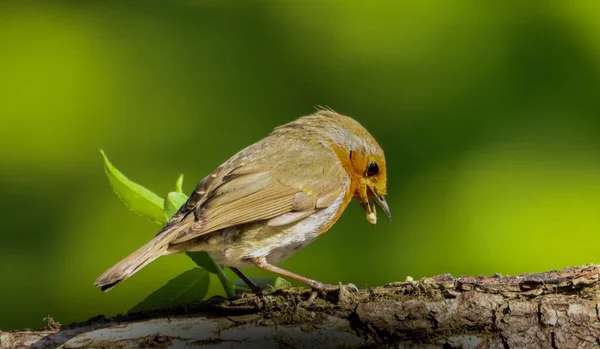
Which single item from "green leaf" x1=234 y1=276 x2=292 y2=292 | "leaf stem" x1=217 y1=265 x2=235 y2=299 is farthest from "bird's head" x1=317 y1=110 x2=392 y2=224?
"leaf stem" x1=217 y1=265 x2=235 y2=299

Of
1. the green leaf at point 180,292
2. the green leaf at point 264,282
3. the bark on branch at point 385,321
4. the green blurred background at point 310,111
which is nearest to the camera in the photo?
the bark on branch at point 385,321

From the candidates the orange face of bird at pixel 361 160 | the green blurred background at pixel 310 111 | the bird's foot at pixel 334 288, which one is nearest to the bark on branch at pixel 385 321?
the bird's foot at pixel 334 288

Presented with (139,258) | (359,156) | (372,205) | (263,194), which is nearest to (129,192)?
(139,258)

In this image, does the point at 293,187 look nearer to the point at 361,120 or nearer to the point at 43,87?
the point at 361,120

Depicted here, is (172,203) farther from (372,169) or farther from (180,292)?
(372,169)

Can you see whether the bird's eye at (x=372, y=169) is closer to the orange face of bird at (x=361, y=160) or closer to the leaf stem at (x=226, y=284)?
the orange face of bird at (x=361, y=160)

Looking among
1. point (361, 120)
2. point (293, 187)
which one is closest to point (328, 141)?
point (293, 187)

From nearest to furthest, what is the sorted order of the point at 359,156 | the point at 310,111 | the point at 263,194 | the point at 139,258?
the point at 139,258
the point at 263,194
the point at 359,156
the point at 310,111
